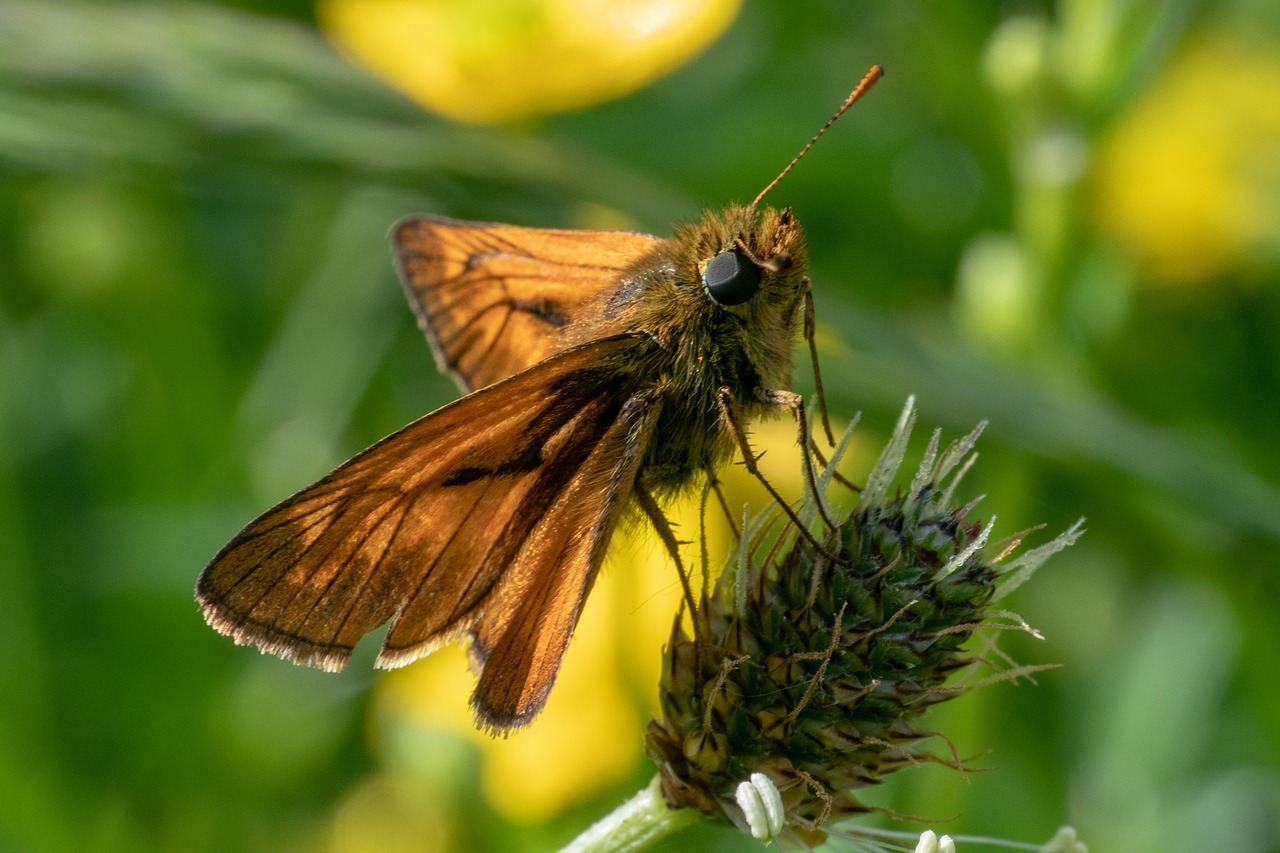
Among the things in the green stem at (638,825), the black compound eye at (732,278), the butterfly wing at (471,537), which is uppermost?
the black compound eye at (732,278)

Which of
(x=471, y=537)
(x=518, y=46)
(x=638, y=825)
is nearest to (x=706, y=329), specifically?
(x=471, y=537)

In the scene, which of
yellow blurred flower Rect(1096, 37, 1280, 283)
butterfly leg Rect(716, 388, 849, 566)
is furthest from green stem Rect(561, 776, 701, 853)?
yellow blurred flower Rect(1096, 37, 1280, 283)

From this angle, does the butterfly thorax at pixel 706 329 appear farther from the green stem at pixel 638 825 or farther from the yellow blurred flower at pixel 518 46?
the yellow blurred flower at pixel 518 46

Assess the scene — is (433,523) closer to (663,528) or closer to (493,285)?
(663,528)

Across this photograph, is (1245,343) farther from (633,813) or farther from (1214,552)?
(633,813)

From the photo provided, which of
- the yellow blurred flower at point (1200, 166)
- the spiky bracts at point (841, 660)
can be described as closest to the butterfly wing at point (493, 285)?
the spiky bracts at point (841, 660)

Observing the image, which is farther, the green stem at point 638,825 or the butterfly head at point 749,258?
the butterfly head at point 749,258

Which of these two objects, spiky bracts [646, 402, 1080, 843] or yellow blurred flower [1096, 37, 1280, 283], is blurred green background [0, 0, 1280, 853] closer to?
yellow blurred flower [1096, 37, 1280, 283]
